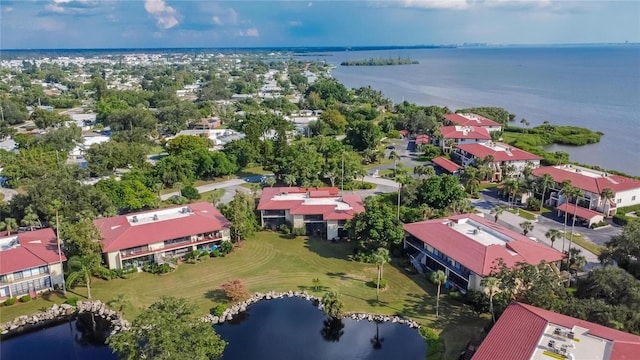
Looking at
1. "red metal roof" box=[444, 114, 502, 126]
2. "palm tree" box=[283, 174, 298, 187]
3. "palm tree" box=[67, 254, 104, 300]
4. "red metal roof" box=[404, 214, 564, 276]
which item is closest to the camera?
"red metal roof" box=[404, 214, 564, 276]

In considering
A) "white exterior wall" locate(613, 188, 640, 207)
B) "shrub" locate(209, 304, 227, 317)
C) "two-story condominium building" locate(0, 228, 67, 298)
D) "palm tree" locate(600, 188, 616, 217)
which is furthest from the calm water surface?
"white exterior wall" locate(613, 188, 640, 207)

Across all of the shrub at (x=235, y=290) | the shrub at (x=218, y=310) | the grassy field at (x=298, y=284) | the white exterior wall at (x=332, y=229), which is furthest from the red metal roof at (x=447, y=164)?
the shrub at (x=218, y=310)

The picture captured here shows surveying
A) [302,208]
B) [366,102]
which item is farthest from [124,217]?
[366,102]

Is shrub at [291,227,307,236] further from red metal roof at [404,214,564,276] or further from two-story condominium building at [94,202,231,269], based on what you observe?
red metal roof at [404,214,564,276]

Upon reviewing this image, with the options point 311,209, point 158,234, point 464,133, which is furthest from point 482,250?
point 464,133

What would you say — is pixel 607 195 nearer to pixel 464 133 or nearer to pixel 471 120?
pixel 464 133

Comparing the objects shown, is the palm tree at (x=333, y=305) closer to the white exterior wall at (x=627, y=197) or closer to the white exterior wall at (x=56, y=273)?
the white exterior wall at (x=56, y=273)
